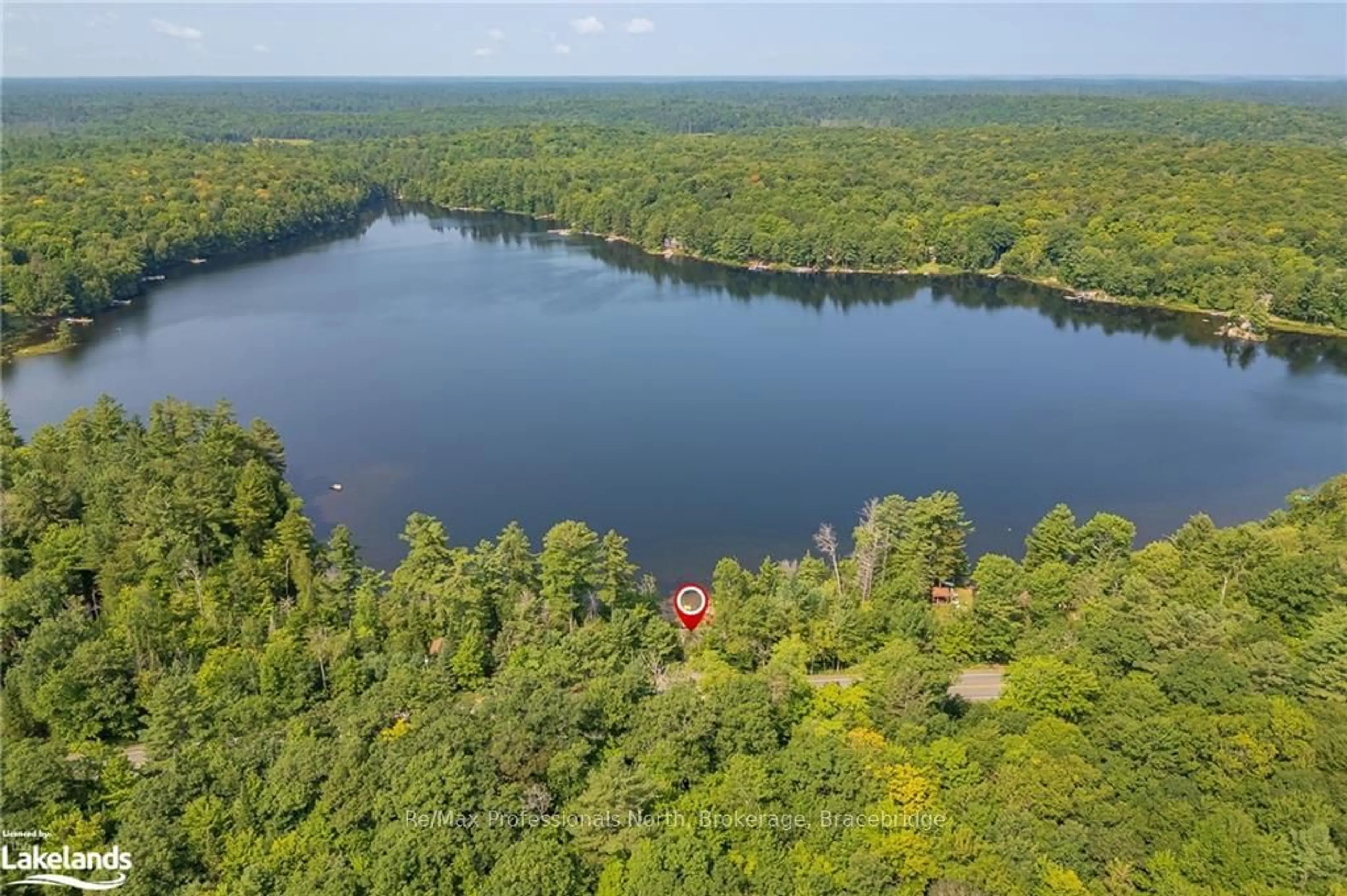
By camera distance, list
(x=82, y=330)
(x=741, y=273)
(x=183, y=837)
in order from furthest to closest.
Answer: (x=741, y=273)
(x=82, y=330)
(x=183, y=837)

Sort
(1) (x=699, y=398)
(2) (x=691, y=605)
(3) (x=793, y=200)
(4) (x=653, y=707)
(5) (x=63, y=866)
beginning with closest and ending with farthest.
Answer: (5) (x=63, y=866)
(4) (x=653, y=707)
(2) (x=691, y=605)
(1) (x=699, y=398)
(3) (x=793, y=200)

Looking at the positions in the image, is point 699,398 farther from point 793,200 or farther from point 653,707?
point 793,200

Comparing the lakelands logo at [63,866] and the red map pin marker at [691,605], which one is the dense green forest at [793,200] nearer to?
the red map pin marker at [691,605]

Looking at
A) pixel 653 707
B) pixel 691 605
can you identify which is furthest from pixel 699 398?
pixel 653 707

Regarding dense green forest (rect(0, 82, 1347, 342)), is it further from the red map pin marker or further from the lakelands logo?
the lakelands logo

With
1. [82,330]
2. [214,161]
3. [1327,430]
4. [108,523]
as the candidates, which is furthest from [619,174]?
[108,523]

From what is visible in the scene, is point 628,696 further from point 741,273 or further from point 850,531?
point 741,273

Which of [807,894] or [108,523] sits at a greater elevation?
[108,523]
